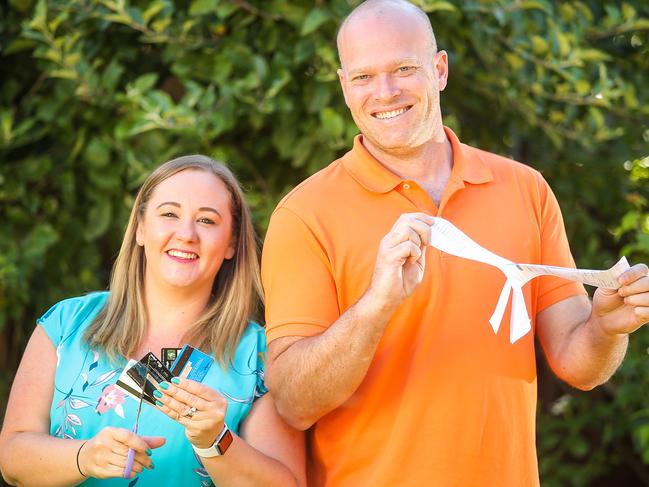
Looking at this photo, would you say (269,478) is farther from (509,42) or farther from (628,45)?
(628,45)

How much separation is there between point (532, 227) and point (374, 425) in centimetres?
66

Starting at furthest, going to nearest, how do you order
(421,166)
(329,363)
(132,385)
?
(421,166), (132,385), (329,363)

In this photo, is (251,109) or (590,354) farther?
(251,109)

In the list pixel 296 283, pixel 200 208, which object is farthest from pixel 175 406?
pixel 200 208

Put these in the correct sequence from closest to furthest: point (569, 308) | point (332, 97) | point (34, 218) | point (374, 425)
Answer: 1. point (374, 425)
2. point (569, 308)
3. point (332, 97)
4. point (34, 218)

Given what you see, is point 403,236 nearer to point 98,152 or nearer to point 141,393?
point 141,393

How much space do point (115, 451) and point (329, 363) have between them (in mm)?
551

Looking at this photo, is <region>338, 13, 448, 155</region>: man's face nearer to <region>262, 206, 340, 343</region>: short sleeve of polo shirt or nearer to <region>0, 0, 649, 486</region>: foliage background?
<region>262, 206, 340, 343</region>: short sleeve of polo shirt

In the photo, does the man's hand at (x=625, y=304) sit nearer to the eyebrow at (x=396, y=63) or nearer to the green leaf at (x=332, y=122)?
the eyebrow at (x=396, y=63)

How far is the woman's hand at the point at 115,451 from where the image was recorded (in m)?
2.49

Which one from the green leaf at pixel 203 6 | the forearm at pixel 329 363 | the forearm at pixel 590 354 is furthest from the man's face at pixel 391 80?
the green leaf at pixel 203 6

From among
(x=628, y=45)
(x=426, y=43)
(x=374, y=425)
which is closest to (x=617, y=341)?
(x=374, y=425)

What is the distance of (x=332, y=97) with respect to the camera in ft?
13.3

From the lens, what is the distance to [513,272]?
2.51 meters
